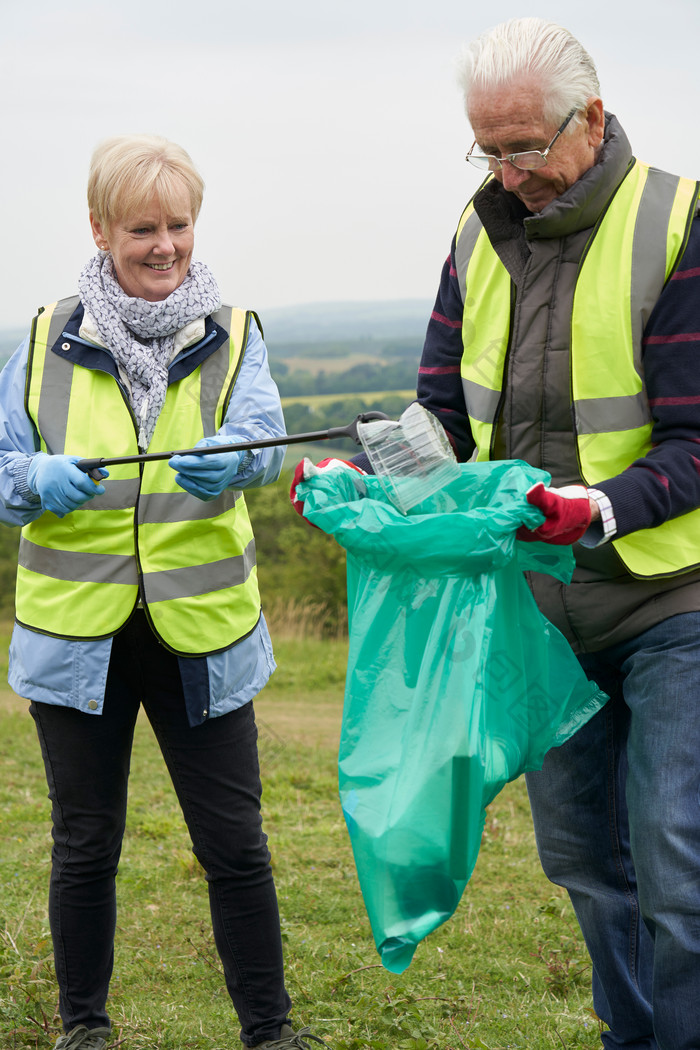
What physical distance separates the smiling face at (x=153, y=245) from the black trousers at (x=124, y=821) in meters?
0.74

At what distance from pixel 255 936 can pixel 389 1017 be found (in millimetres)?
481

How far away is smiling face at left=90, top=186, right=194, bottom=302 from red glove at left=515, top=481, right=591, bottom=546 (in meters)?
1.02

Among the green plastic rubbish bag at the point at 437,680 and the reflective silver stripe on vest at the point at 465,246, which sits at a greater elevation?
the reflective silver stripe on vest at the point at 465,246

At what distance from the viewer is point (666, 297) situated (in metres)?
2.09

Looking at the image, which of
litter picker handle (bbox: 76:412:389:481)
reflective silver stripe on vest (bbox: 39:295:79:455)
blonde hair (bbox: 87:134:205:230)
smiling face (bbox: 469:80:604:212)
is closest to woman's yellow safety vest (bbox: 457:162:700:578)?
smiling face (bbox: 469:80:604:212)

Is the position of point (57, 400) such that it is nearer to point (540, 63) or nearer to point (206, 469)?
point (206, 469)

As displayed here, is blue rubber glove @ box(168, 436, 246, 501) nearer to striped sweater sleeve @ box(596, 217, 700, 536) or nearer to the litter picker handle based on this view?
the litter picker handle

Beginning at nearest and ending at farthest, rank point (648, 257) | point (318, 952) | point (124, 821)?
1. point (648, 257)
2. point (124, 821)
3. point (318, 952)

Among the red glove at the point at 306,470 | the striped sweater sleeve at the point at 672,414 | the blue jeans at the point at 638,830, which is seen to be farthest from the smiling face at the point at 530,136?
the blue jeans at the point at 638,830

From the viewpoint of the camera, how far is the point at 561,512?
1990 millimetres

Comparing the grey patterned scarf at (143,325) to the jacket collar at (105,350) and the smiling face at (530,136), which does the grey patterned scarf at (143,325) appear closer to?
the jacket collar at (105,350)

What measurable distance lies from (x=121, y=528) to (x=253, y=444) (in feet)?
1.38

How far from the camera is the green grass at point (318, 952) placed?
2770mm

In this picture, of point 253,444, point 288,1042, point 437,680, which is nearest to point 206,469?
point 253,444
